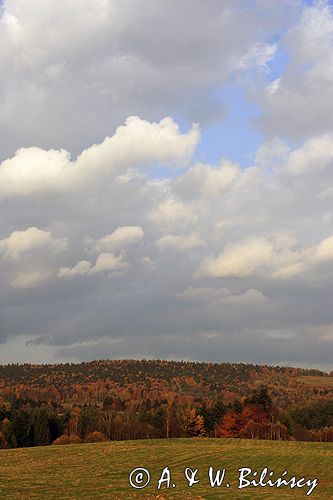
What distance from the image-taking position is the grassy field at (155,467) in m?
38.1

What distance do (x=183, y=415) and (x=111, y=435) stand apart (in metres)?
19.8

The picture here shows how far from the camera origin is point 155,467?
55531mm

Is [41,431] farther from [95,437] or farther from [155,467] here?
[155,467]

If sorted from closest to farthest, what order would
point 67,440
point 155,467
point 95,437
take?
point 155,467 < point 67,440 < point 95,437

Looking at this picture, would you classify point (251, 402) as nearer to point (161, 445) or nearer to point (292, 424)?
point (292, 424)

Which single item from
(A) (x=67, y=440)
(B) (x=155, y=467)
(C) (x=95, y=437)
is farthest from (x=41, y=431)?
(B) (x=155, y=467)

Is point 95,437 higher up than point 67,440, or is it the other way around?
point 95,437

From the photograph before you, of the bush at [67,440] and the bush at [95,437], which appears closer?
the bush at [67,440]

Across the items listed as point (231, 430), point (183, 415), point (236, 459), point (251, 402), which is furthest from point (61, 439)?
point (236, 459)

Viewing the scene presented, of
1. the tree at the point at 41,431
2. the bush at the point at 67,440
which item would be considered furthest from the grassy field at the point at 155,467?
the tree at the point at 41,431

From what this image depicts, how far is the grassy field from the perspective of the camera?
125 ft

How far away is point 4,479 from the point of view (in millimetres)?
45844

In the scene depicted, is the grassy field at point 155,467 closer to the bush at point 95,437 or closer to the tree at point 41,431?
the bush at point 95,437

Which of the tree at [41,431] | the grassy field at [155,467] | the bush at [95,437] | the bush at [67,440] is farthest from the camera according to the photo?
the tree at [41,431]
